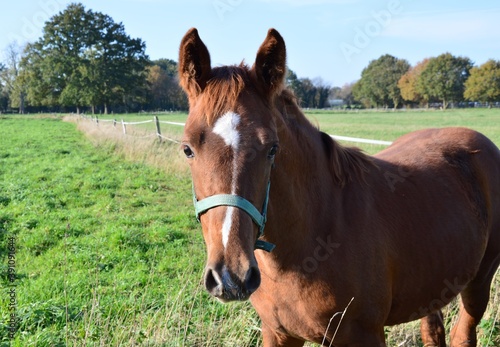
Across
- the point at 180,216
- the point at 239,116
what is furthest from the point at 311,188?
the point at 180,216

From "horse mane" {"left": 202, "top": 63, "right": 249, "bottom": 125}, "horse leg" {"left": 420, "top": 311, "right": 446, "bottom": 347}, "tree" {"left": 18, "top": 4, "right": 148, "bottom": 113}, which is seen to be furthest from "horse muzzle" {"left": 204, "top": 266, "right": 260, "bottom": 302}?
"tree" {"left": 18, "top": 4, "right": 148, "bottom": 113}

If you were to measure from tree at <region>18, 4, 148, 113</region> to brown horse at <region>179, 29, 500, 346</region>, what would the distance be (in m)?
43.6

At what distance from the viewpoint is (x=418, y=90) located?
75188 millimetres

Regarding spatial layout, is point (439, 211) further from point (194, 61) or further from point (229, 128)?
point (194, 61)

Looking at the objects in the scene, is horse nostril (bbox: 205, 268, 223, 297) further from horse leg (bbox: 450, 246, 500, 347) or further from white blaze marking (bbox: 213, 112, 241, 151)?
horse leg (bbox: 450, 246, 500, 347)

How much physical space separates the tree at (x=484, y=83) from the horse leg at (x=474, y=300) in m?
76.1

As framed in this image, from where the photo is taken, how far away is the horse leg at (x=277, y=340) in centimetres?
254

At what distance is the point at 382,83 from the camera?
84.2 meters

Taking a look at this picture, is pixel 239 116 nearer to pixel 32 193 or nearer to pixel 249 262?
pixel 249 262

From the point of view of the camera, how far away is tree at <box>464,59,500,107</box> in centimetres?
6712

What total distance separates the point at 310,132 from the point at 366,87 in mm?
85926

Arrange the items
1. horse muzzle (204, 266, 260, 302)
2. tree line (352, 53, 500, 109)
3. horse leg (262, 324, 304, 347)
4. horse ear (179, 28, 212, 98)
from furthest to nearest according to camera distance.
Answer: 1. tree line (352, 53, 500, 109)
2. horse leg (262, 324, 304, 347)
3. horse ear (179, 28, 212, 98)
4. horse muzzle (204, 266, 260, 302)

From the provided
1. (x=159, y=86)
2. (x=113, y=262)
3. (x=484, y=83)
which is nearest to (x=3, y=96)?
(x=159, y=86)

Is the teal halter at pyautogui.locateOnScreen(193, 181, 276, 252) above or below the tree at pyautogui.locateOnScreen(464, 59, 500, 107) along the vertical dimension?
below
